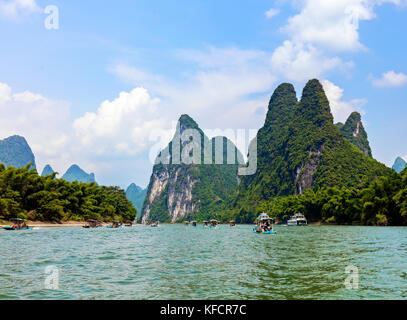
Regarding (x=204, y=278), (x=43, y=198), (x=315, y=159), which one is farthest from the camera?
(x=315, y=159)

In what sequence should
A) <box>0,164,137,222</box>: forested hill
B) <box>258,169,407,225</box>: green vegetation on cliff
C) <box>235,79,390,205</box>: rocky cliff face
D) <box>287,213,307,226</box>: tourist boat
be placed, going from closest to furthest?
1. <box>0,164,137,222</box>: forested hill
2. <box>258,169,407,225</box>: green vegetation on cliff
3. <box>287,213,307,226</box>: tourist boat
4. <box>235,79,390,205</box>: rocky cliff face

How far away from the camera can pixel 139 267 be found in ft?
58.6

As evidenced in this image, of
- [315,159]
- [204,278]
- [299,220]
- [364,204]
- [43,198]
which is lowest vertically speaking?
[299,220]

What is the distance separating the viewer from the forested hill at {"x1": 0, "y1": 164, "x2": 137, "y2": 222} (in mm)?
70750

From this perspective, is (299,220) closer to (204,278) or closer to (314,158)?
(314,158)

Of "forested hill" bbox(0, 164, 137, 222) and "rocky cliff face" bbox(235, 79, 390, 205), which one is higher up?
"rocky cliff face" bbox(235, 79, 390, 205)

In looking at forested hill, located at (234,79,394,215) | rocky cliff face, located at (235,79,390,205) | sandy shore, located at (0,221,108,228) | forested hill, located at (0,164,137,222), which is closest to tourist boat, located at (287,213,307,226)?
forested hill, located at (234,79,394,215)

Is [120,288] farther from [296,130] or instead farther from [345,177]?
[296,130]

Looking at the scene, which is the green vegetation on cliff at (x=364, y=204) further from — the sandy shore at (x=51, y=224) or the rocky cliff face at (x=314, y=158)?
the sandy shore at (x=51, y=224)

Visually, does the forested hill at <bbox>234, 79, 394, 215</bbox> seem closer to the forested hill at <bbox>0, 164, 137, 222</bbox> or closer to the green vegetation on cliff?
the green vegetation on cliff

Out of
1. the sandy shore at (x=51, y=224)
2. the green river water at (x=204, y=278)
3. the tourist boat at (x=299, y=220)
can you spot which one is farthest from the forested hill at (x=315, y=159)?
the green river water at (x=204, y=278)

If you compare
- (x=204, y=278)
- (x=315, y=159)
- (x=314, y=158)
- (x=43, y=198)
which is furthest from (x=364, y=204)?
(x=314, y=158)

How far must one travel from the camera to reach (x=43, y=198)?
78688 mm

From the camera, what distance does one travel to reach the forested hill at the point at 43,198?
7075cm
